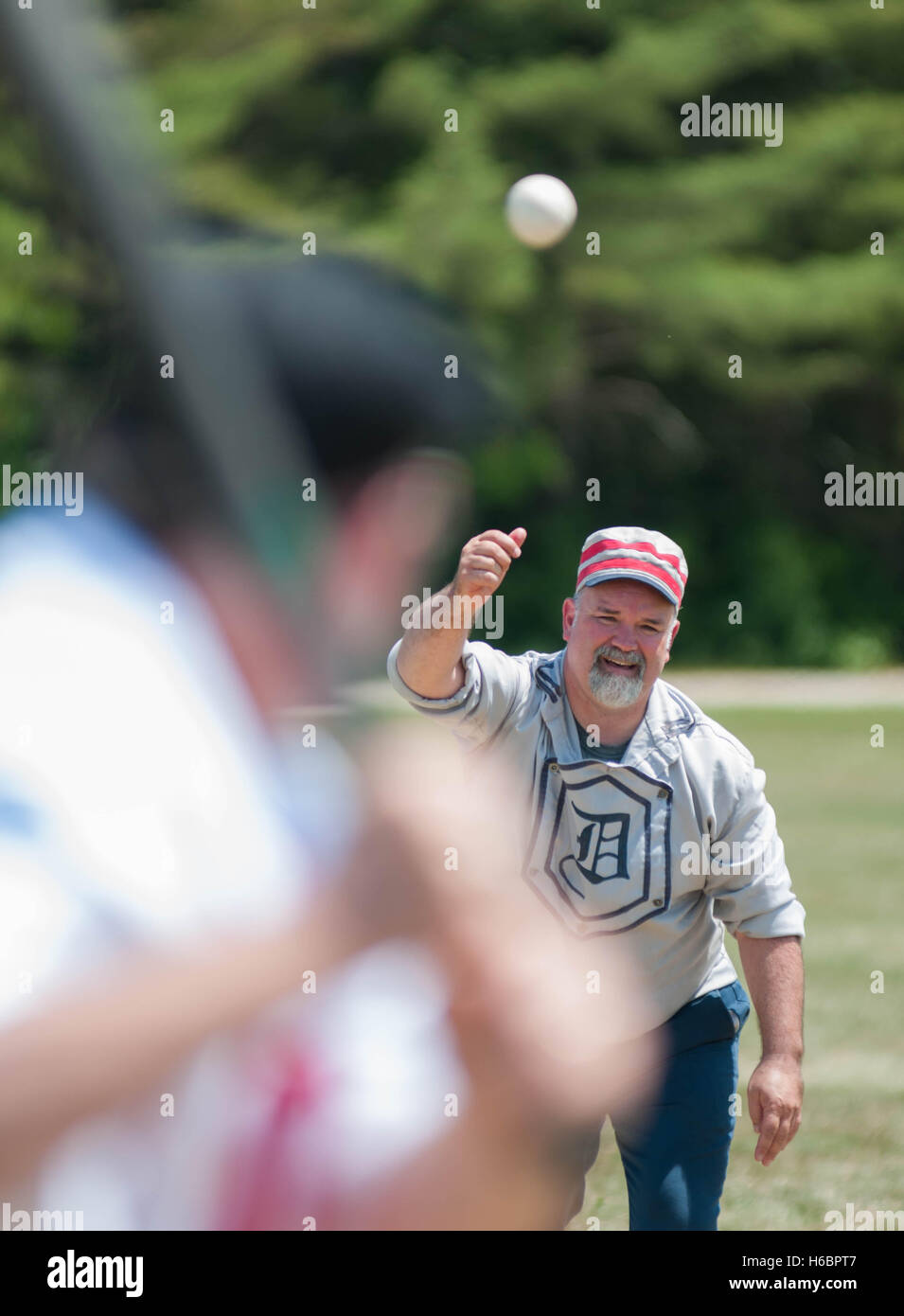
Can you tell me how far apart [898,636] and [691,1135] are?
19674 millimetres

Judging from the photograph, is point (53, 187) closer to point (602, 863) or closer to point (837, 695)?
point (602, 863)

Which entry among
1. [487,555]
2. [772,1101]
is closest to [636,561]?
[487,555]

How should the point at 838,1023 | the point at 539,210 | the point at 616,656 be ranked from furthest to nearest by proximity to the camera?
the point at 539,210, the point at 838,1023, the point at 616,656

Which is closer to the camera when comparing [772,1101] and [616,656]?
[772,1101]

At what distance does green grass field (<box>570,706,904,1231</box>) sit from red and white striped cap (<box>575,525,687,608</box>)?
1535mm

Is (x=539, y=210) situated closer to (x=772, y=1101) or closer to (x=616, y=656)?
(x=616, y=656)

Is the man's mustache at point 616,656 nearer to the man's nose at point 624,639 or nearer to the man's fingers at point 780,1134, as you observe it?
the man's nose at point 624,639

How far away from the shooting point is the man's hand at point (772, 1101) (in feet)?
10.1

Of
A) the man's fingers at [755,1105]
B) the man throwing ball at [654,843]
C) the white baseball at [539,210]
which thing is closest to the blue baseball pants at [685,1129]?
the man throwing ball at [654,843]

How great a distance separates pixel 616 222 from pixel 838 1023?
17.8m

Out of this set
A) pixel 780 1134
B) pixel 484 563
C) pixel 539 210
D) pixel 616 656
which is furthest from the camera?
pixel 539 210

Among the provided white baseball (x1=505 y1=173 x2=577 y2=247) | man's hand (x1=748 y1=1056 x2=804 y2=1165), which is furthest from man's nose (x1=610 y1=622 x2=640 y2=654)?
white baseball (x1=505 y1=173 x2=577 y2=247)

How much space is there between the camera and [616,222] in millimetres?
22000

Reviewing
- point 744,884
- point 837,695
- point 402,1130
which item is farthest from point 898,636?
point 402,1130
